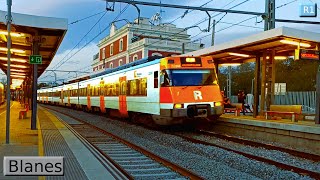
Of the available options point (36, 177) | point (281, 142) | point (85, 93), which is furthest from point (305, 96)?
point (36, 177)

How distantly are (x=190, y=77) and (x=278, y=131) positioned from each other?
4012 mm

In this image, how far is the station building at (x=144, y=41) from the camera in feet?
178

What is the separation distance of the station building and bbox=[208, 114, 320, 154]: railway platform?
3496 cm

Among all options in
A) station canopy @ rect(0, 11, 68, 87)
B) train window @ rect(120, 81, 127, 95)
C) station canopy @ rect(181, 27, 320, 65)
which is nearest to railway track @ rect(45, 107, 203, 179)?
station canopy @ rect(0, 11, 68, 87)

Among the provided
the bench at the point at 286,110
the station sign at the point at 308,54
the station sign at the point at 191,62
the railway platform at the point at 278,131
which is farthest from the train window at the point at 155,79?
the station sign at the point at 308,54

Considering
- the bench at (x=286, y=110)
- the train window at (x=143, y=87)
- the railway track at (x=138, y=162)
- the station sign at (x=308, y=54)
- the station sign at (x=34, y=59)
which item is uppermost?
the station sign at (x=308, y=54)

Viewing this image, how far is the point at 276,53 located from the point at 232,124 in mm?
4840

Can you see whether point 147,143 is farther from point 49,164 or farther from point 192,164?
point 49,164

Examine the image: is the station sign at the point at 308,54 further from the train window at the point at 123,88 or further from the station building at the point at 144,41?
the station building at the point at 144,41

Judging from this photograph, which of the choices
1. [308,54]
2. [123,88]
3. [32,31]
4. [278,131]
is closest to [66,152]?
[32,31]

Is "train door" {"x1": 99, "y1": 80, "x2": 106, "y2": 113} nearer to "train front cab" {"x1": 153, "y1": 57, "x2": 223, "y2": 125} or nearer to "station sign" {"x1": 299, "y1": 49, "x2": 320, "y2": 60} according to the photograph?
"train front cab" {"x1": 153, "y1": 57, "x2": 223, "y2": 125}

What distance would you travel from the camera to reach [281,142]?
1383cm

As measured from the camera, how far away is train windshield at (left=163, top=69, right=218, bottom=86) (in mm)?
15727

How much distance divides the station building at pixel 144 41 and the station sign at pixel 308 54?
119 ft
